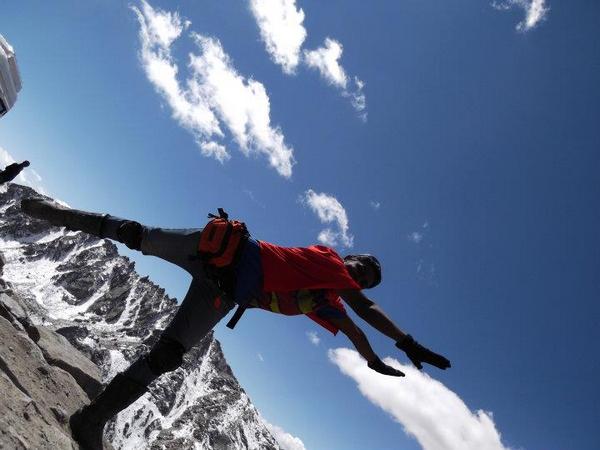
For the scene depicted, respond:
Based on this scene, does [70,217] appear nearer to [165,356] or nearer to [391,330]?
[165,356]

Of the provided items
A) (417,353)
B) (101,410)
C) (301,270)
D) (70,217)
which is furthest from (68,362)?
(417,353)

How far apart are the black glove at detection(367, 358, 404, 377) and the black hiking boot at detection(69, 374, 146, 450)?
326 cm

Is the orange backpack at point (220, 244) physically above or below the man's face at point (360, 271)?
below

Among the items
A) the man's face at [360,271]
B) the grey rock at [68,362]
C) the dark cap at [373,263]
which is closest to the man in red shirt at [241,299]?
the man's face at [360,271]

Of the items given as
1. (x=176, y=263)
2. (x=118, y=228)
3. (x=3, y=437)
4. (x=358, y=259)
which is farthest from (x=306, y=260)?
(x=3, y=437)

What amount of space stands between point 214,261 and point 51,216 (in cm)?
302

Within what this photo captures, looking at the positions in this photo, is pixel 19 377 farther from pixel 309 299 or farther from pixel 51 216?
pixel 309 299

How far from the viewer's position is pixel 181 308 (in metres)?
6.60

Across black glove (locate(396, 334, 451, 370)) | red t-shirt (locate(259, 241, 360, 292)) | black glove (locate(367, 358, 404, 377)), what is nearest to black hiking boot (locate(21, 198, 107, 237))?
red t-shirt (locate(259, 241, 360, 292))

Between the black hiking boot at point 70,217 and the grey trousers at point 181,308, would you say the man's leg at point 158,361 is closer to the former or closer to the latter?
the grey trousers at point 181,308

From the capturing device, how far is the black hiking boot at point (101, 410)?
6.08 meters

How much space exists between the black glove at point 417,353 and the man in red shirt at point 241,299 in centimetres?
1

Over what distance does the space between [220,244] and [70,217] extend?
8.86 ft

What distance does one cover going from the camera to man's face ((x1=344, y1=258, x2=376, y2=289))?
6.95 metres
